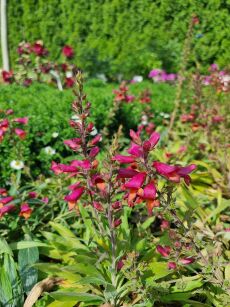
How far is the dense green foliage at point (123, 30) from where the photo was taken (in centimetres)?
779

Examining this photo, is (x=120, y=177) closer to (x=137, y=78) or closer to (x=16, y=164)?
(x=16, y=164)

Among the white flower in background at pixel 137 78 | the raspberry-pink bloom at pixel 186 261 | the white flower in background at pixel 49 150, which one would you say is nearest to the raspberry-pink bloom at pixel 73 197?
the raspberry-pink bloom at pixel 186 261

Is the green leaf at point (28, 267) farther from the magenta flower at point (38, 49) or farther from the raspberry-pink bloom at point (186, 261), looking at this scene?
the magenta flower at point (38, 49)

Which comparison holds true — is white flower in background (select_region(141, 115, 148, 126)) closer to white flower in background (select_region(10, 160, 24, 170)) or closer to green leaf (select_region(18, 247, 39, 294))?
white flower in background (select_region(10, 160, 24, 170))

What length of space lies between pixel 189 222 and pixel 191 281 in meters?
0.69

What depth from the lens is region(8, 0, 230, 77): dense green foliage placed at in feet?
25.6

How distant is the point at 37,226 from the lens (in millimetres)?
3438

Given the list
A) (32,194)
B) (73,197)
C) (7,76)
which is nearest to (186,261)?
(73,197)

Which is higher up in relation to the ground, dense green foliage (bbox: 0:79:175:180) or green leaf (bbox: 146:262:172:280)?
green leaf (bbox: 146:262:172:280)

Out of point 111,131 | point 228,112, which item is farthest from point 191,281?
point 111,131

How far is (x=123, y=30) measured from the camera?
9.08 meters

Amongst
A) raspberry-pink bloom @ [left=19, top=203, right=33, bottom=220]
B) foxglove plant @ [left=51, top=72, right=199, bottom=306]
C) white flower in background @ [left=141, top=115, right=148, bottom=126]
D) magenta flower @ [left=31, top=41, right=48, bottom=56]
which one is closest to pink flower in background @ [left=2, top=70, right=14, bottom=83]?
magenta flower @ [left=31, top=41, right=48, bottom=56]

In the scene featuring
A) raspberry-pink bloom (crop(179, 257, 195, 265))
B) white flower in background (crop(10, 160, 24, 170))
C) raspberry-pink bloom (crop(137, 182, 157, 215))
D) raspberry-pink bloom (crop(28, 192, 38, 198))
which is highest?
raspberry-pink bloom (crop(137, 182, 157, 215))

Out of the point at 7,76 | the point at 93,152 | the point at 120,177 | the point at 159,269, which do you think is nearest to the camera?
the point at 120,177
